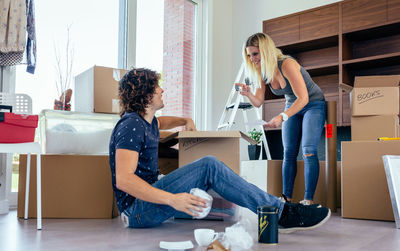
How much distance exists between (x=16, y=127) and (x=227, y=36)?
3145 mm

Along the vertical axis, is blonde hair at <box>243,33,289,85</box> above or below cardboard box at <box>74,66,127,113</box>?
above

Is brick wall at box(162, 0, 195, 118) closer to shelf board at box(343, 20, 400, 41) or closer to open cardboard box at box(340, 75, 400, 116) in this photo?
shelf board at box(343, 20, 400, 41)

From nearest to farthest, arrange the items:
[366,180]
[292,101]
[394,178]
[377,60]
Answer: [394,178], [366,180], [292,101], [377,60]

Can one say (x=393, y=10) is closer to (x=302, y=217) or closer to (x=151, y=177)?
(x=302, y=217)

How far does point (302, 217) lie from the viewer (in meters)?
1.61


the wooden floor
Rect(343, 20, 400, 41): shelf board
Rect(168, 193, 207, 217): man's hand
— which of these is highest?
Rect(343, 20, 400, 41): shelf board

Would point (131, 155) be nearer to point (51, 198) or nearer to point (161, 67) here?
point (51, 198)

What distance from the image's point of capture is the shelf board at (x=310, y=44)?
3646 mm

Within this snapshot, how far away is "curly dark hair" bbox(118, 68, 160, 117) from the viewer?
5.55 ft

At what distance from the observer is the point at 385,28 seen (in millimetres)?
3320

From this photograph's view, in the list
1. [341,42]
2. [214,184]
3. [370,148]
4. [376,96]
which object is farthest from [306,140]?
[341,42]

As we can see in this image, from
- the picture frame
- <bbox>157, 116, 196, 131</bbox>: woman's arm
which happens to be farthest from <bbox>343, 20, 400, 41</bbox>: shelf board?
<bbox>157, 116, 196, 131</bbox>: woman's arm

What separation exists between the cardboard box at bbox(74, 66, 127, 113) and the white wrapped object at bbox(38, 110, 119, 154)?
0.10 meters

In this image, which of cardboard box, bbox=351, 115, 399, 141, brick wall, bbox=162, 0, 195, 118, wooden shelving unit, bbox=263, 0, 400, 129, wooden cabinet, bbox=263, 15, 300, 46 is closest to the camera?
cardboard box, bbox=351, 115, 399, 141
